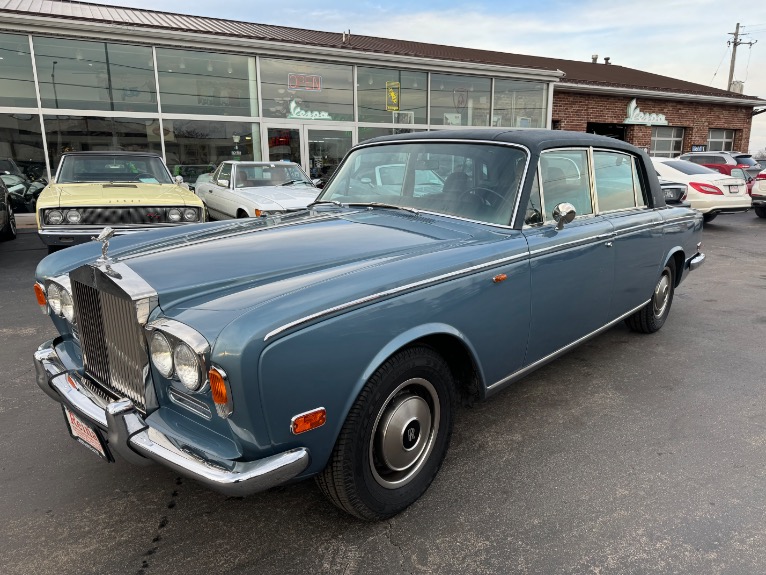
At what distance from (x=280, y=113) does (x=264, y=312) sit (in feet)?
41.7

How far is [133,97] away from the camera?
11.9m

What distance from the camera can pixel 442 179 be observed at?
3287 mm

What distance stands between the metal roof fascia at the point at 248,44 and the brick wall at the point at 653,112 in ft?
6.09

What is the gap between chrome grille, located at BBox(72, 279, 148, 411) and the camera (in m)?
2.05

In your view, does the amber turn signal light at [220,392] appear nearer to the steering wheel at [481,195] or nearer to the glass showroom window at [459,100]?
the steering wheel at [481,195]

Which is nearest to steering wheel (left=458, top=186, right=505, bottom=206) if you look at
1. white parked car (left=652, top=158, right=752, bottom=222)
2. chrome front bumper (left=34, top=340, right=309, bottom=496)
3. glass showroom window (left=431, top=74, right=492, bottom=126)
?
chrome front bumper (left=34, top=340, right=309, bottom=496)

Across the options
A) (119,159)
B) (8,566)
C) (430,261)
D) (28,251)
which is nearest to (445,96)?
(119,159)

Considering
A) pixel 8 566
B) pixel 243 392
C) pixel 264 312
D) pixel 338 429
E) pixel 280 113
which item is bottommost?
pixel 8 566

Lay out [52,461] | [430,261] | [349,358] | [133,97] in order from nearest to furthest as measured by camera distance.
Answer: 1. [349,358]
2. [430,261]
3. [52,461]
4. [133,97]

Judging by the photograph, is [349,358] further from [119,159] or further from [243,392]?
[119,159]

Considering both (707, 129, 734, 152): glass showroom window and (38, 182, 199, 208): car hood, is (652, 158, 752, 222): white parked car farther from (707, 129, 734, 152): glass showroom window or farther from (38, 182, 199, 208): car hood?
(707, 129, 734, 152): glass showroom window

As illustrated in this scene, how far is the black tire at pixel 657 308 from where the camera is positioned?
4660mm

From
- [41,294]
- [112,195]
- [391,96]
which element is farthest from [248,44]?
[41,294]

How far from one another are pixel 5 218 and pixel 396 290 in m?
9.29
